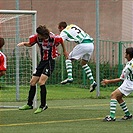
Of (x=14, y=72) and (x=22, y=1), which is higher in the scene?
(x=22, y=1)

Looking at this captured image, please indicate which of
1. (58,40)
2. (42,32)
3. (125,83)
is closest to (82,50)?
(58,40)

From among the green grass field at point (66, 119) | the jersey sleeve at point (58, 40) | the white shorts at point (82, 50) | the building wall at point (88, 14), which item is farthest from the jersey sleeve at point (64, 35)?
the building wall at point (88, 14)

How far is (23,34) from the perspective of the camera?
74.6ft

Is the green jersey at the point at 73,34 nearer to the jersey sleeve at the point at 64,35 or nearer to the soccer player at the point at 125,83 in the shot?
the jersey sleeve at the point at 64,35

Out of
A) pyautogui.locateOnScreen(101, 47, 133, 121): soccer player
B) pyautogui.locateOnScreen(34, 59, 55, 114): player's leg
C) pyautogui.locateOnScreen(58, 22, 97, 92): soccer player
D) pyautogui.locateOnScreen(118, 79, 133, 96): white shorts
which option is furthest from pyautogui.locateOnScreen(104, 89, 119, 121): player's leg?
pyautogui.locateOnScreen(58, 22, 97, 92): soccer player

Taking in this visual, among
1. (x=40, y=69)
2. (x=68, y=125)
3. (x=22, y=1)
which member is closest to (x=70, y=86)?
(x=22, y=1)

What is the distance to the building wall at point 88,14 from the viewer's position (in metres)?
37.8

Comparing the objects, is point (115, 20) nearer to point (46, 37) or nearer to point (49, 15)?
point (49, 15)

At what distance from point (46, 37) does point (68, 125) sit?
2.70m

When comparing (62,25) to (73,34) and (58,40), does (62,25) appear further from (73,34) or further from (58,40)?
(58,40)

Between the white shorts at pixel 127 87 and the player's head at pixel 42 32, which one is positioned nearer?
the white shorts at pixel 127 87

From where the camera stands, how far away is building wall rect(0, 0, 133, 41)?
37.8 meters

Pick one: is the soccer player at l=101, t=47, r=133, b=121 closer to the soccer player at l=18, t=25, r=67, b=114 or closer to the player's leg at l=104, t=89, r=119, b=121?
the player's leg at l=104, t=89, r=119, b=121

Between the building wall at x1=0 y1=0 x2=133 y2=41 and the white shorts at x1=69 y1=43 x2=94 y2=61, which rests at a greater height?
the building wall at x1=0 y1=0 x2=133 y2=41
